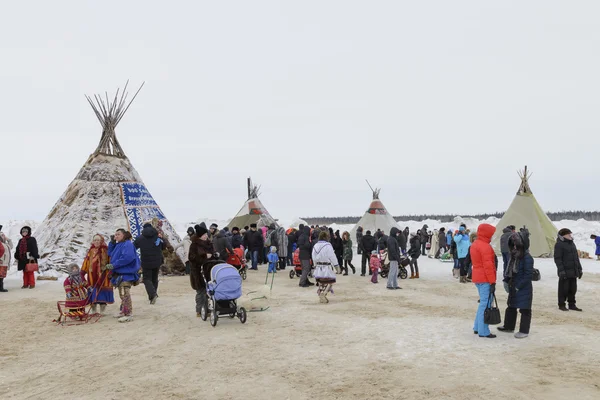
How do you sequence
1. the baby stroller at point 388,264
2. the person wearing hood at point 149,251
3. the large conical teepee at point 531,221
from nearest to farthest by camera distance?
the person wearing hood at point 149,251 → the baby stroller at point 388,264 → the large conical teepee at point 531,221

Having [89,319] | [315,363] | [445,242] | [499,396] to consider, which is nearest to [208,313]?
[89,319]

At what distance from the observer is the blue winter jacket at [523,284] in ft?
22.5

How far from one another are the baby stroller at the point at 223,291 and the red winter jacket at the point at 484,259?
365cm

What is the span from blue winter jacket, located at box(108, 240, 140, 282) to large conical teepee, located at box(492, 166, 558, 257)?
1651cm

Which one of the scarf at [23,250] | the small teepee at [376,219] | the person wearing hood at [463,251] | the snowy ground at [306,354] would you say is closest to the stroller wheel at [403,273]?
the person wearing hood at [463,251]

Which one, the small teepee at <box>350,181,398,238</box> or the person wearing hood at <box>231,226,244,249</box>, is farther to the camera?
the small teepee at <box>350,181,398,238</box>

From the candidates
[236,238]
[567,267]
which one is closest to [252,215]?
[236,238]

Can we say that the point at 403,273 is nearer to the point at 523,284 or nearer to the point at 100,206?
the point at 523,284

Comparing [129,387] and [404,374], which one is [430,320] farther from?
[129,387]

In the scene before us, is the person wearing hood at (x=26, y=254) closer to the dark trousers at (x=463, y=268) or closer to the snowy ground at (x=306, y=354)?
the snowy ground at (x=306, y=354)

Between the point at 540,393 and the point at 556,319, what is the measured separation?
13.6 ft

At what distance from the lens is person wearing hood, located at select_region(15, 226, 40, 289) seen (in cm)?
1270

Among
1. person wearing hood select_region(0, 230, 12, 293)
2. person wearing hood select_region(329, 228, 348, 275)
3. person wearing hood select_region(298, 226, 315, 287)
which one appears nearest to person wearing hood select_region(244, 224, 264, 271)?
person wearing hood select_region(329, 228, 348, 275)

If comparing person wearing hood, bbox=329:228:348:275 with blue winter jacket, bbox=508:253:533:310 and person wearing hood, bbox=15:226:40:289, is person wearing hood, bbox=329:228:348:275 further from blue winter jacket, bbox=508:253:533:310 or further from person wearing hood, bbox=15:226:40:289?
blue winter jacket, bbox=508:253:533:310
